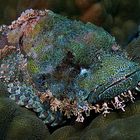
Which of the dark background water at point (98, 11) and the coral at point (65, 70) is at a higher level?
the dark background water at point (98, 11)

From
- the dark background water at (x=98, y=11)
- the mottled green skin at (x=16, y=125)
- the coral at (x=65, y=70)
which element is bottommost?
the mottled green skin at (x=16, y=125)

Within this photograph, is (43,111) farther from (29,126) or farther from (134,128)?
(134,128)

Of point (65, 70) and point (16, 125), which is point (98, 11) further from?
point (16, 125)

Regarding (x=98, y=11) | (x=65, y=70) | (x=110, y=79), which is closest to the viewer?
(x=110, y=79)

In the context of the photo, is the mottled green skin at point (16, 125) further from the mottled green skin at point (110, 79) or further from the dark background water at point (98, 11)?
the dark background water at point (98, 11)

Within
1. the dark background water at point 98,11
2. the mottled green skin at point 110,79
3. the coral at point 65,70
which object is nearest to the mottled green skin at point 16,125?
the coral at point 65,70

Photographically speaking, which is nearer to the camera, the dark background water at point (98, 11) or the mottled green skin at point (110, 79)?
the mottled green skin at point (110, 79)

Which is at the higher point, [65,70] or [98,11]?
[98,11]

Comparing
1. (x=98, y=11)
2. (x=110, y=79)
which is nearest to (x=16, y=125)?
(x=110, y=79)
